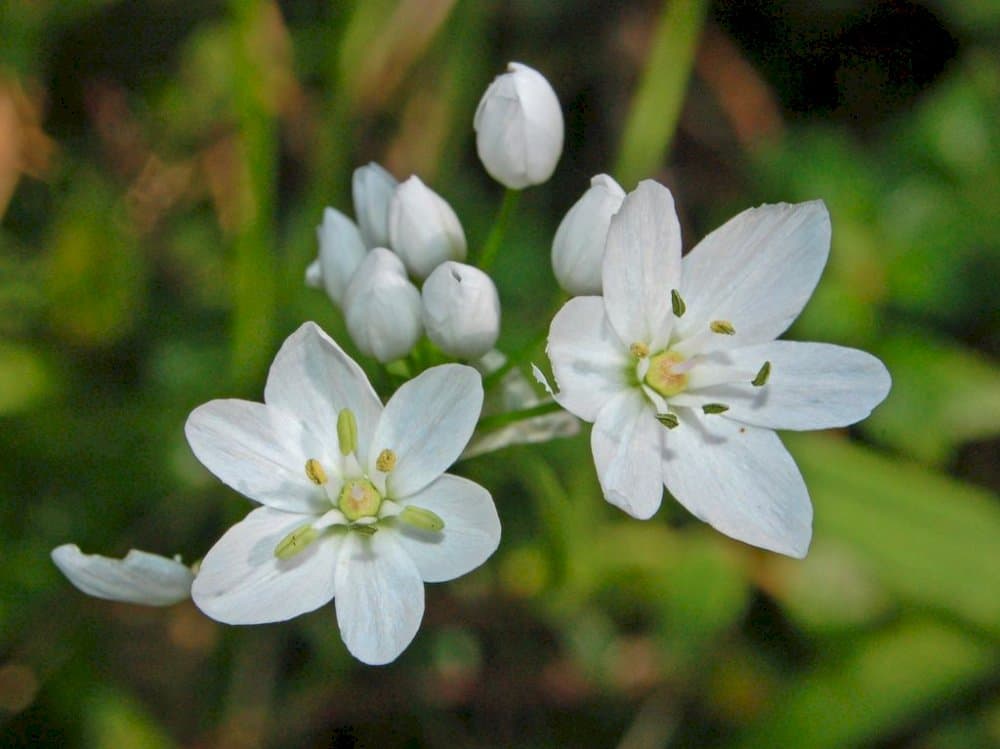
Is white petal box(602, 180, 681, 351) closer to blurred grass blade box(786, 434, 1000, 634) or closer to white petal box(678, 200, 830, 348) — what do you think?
white petal box(678, 200, 830, 348)

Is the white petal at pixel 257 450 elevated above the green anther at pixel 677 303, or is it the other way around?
the green anther at pixel 677 303

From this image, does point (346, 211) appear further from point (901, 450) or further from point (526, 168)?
point (901, 450)

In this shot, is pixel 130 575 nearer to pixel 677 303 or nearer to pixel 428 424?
pixel 428 424

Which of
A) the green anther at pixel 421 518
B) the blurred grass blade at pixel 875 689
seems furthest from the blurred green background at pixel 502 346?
the green anther at pixel 421 518

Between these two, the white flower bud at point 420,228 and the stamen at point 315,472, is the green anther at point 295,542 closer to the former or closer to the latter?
the stamen at point 315,472

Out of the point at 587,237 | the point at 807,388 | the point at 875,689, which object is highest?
the point at 587,237

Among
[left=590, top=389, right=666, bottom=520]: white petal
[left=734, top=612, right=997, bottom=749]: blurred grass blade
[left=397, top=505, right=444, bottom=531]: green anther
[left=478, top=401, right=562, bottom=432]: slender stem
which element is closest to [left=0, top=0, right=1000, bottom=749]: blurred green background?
[left=734, top=612, right=997, bottom=749]: blurred grass blade

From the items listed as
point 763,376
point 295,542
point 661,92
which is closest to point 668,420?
point 763,376
